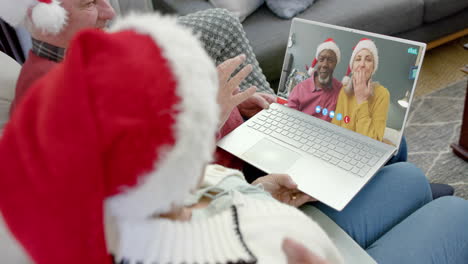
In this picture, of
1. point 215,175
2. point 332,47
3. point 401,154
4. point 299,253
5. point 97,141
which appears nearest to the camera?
point 97,141

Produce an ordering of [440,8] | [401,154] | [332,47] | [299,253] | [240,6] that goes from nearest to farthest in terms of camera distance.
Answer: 1. [299,253]
2. [332,47]
3. [401,154]
4. [240,6]
5. [440,8]

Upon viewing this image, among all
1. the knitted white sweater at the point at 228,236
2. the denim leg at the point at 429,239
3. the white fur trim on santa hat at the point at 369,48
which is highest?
the white fur trim on santa hat at the point at 369,48

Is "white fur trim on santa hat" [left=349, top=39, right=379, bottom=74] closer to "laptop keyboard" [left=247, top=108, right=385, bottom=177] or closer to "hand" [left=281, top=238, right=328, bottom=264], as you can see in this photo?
"laptop keyboard" [left=247, top=108, right=385, bottom=177]

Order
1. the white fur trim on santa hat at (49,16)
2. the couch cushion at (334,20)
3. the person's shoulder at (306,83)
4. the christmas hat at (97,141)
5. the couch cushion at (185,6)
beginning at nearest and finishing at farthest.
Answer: the christmas hat at (97,141) < the white fur trim on santa hat at (49,16) < the person's shoulder at (306,83) < the couch cushion at (334,20) < the couch cushion at (185,6)

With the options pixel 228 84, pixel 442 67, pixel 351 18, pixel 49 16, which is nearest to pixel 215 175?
pixel 228 84

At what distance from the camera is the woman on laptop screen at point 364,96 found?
886 mm

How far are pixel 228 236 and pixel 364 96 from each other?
0.59m

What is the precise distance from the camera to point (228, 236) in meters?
0.53

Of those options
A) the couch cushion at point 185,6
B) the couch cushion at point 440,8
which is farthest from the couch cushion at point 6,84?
the couch cushion at point 440,8

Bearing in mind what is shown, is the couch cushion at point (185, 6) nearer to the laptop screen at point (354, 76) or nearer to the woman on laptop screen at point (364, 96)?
the laptop screen at point (354, 76)

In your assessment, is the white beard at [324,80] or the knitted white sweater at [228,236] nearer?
the knitted white sweater at [228,236]

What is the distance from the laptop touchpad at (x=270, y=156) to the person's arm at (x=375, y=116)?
7.7 inches

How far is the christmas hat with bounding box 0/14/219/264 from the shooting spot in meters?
0.36

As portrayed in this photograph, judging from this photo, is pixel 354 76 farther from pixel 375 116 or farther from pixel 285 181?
pixel 285 181
